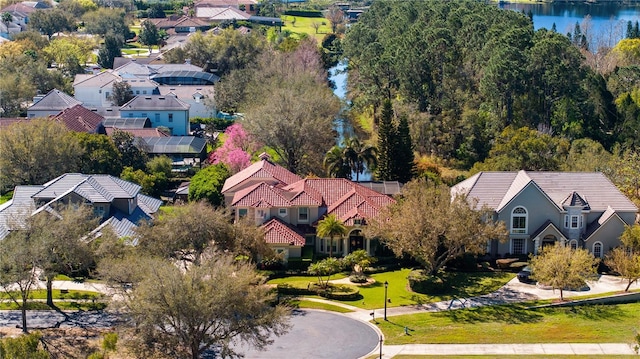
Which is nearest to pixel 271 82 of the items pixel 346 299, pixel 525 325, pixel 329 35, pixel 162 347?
pixel 346 299

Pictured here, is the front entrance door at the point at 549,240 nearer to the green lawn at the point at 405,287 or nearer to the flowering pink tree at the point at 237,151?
the green lawn at the point at 405,287

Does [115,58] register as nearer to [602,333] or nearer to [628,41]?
[628,41]

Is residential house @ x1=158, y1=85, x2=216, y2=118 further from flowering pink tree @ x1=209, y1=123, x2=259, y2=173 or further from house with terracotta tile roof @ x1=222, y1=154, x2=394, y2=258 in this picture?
house with terracotta tile roof @ x1=222, y1=154, x2=394, y2=258

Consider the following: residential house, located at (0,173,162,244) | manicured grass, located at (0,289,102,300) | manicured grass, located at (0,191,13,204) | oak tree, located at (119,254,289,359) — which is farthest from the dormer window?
manicured grass, located at (0,191,13,204)

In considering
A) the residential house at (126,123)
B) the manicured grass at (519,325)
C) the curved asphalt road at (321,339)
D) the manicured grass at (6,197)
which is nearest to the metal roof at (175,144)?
the residential house at (126,123)

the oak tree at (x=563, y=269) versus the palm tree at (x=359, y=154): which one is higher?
the palm tree at (x=359, y=154)

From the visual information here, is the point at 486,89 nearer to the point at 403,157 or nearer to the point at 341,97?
the point at 403,157
